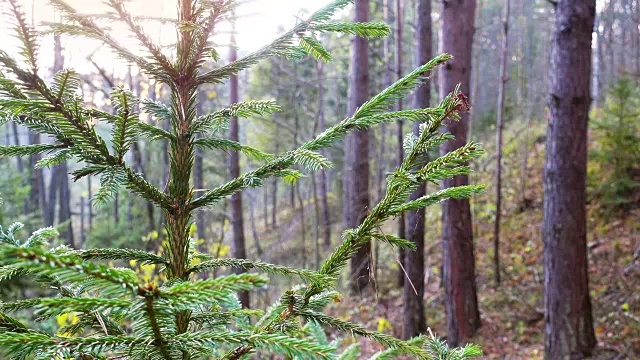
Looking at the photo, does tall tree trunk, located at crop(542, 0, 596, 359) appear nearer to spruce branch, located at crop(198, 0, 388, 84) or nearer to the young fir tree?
the young fir tree

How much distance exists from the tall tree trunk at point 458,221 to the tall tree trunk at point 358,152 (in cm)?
259

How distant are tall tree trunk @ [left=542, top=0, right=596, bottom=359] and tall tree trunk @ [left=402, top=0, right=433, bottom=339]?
204 cm

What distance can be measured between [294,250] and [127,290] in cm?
1894

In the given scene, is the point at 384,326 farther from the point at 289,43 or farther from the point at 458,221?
the point at 289,43

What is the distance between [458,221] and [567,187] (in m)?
2.08

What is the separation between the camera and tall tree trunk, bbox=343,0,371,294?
10193 mm

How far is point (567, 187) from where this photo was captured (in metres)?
5.71

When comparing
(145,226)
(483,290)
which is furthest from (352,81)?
(145,226)

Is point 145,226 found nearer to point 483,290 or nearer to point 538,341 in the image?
point 483,290

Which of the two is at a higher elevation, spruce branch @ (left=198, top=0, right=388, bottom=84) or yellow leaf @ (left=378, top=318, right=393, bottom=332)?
spruce branch @ (left=198, top=0, right=388, bottom=84)

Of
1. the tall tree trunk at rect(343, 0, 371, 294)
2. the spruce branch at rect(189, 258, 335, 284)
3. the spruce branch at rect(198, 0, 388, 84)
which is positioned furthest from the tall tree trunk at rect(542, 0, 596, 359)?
the spruce branch at rect(189, 258, 335, 284)

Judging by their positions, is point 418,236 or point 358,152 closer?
point 418,236

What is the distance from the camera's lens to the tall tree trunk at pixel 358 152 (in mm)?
10193

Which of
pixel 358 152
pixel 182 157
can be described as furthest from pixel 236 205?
pixel 182 157
